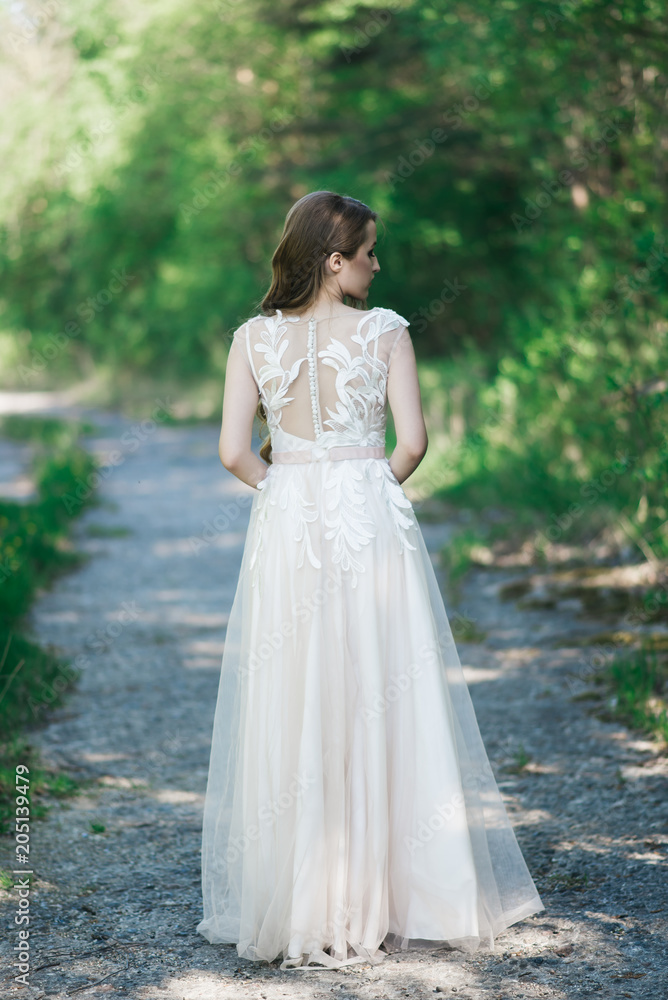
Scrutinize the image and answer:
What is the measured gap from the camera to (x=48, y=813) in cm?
397

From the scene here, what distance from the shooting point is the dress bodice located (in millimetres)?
2869

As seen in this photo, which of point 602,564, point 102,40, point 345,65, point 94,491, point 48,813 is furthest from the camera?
point 102,40

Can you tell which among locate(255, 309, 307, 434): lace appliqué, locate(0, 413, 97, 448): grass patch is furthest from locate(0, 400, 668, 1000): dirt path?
locate(0, 413, 97, 448): grass patch

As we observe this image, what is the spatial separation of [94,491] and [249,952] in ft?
31.9

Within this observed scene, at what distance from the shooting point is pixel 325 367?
9.49ft

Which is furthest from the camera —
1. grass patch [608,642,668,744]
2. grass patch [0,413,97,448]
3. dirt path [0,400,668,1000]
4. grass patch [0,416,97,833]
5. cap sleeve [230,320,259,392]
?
grass patch [0,413,97,448]

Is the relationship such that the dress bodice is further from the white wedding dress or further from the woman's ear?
the woman's ear

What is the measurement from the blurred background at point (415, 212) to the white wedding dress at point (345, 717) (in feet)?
1.40

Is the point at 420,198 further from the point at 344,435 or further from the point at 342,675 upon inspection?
the point at 342,675

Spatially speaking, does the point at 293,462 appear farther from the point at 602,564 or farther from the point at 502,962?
the point at 602,564

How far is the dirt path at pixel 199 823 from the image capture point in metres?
2.72

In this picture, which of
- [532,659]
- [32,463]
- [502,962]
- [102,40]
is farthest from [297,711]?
[102,40]

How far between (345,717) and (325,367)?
39.0 inches

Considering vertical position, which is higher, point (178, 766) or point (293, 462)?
point (293, 462)
